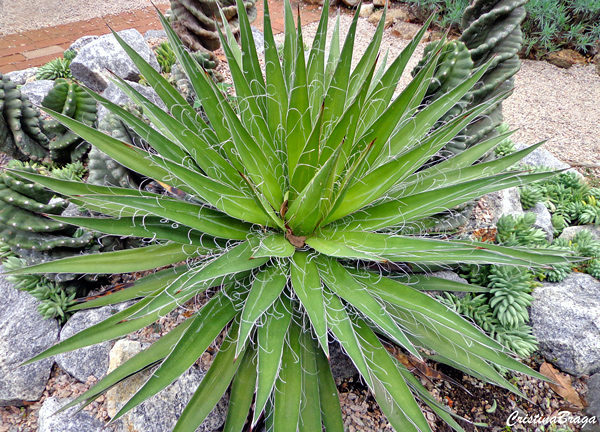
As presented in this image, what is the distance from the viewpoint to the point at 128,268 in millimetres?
1531

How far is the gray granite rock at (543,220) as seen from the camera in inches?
102

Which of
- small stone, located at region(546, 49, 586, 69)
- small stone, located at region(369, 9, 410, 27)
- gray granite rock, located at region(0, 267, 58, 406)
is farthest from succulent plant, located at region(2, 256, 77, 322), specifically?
small stone, located at region(546, 49, 586, 69)

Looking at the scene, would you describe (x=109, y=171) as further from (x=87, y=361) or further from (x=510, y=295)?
(x=510, y=295)

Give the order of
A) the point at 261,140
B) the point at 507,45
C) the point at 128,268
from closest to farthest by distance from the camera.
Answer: the point at 128,268 < the point at 261,140 < the point at 507,45

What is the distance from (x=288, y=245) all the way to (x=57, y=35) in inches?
242

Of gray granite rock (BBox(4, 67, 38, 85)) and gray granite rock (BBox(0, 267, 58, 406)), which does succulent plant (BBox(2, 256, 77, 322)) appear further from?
gray granite rock (BBox(4, 67, 38, 85))

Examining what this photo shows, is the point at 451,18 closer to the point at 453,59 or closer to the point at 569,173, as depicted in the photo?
the point at 569,173

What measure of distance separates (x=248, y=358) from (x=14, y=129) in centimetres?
220

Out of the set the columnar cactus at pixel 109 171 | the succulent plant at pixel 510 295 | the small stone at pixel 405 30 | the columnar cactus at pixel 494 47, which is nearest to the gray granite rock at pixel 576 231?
the succulent plant at pixel 510 295

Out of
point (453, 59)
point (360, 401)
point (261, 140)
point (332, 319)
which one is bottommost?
point (360, 401)

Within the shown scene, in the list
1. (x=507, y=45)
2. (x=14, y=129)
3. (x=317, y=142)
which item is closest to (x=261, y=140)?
(x=317, y=142)

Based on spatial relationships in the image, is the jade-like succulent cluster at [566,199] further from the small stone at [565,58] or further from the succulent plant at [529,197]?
the small stone at [565,58]

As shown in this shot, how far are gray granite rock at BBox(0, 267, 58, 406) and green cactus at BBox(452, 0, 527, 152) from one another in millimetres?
2401

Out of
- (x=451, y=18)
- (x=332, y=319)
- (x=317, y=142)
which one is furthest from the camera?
(x=451, y=18)
